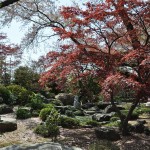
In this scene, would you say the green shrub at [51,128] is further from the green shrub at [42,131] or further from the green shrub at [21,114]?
the green shrub at [21,114]

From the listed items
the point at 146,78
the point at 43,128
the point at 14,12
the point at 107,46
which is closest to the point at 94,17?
Result: the point at 107,46

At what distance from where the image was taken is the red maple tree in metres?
9.03

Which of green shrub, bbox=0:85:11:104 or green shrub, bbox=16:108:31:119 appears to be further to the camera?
green shrub, bbox=0:85:11:104

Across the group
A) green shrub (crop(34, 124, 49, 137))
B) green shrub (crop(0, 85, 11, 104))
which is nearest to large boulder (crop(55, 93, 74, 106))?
green shrub (crop(0, 85, 11, 104))

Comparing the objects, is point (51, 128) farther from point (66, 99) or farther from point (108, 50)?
point (66, 99)

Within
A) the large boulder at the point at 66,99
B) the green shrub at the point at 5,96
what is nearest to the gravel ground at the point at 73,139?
the green shrub at the point at 5,96

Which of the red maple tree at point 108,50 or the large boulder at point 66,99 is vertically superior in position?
the red maple tree at point 108,50

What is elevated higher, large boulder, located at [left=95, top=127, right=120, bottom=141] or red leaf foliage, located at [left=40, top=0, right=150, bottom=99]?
red leaf foliage, located at [left=40, top=0, right=150, bottom=99]

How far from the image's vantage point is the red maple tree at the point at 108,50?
356 inches

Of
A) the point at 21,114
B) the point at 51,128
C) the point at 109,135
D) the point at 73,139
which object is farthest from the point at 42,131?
the point at 21,114

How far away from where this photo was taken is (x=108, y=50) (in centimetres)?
1030

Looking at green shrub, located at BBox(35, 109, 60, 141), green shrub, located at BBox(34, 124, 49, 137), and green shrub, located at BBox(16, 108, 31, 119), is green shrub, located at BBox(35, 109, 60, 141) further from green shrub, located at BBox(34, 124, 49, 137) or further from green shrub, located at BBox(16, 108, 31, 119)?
green shrub, located at BBox(16, 108, 31, 119)

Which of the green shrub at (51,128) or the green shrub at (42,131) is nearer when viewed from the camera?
the green shrub at (51,128)

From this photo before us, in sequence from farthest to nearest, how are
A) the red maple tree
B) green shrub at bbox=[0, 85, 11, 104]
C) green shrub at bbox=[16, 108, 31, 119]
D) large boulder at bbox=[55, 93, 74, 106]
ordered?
1. large boulder at bbox=[55, 93, 74, 106]
2. green shrub at bbox=[0, 85, 11, 104]
3. green shrub at bbox=[16, 108, 31, 119]
4. the red maple tree
